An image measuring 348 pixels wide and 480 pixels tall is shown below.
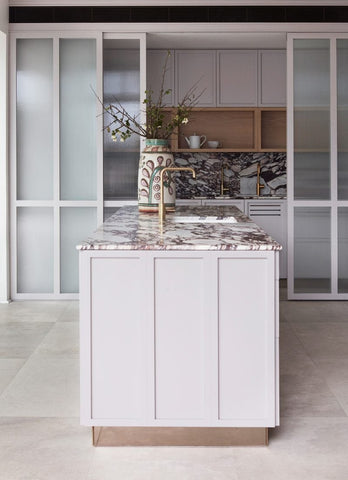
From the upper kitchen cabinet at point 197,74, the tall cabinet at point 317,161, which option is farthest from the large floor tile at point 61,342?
the upper kitchen cabinet at point 197,74

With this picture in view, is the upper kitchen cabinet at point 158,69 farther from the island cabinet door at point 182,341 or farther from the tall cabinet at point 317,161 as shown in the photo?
the island cabinet door at point 182,341

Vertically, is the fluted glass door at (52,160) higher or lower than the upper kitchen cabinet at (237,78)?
lower

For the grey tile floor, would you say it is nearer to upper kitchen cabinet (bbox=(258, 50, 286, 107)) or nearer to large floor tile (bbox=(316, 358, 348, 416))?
large floor tile (bbox=(316, 358, 348, 416))

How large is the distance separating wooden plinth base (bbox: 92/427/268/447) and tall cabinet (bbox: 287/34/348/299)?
354 cm

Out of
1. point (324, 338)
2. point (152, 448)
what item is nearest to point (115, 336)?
point (152, 448)

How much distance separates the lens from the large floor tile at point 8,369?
402cm

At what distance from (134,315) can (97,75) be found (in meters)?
3.89

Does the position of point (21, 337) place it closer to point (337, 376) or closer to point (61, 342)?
point (61, 342)

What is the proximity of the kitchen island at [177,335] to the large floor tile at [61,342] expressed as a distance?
5.53ft

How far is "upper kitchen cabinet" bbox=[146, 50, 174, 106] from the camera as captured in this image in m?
7.46

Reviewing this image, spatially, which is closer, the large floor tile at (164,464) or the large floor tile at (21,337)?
the large floor tile at (164,464)

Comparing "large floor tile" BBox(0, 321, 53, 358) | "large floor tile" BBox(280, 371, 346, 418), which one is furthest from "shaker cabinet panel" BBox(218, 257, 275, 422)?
"large floor tile" BBox(0, 321, 53, 358)

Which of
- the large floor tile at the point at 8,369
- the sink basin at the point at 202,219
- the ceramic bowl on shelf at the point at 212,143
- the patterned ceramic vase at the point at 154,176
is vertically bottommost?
the large floor tile at the point at 8,369

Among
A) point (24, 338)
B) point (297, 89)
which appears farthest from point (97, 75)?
point (24, 338)
